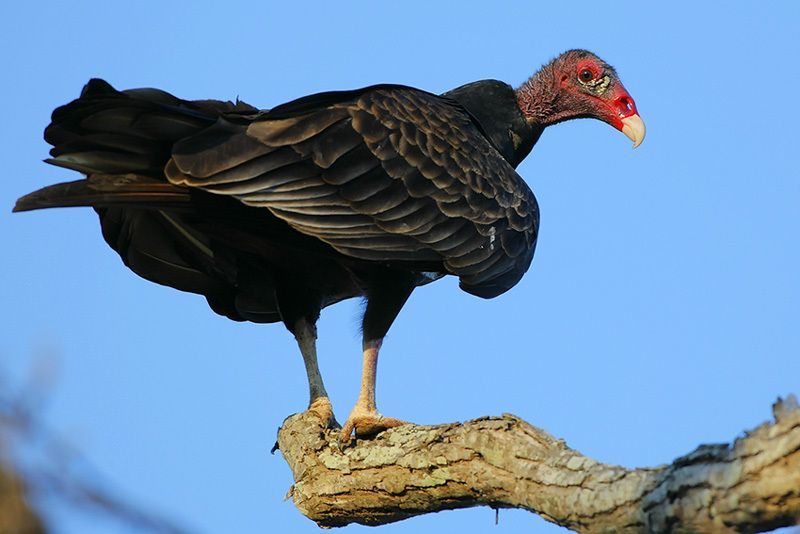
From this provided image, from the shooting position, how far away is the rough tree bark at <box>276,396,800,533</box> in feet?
7.86

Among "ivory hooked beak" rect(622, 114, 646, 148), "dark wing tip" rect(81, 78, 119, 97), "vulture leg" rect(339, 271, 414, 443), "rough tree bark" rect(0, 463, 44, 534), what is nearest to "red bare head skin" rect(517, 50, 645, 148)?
"ivory hooked beak" rect(622, 114, 646, 148)

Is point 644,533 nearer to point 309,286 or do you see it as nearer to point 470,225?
point 470,225

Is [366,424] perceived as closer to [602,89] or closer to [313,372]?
[313,372]

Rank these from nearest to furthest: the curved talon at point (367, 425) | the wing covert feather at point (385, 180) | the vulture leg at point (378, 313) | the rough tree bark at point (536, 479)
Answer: the rough tree bark at point (536, 479)
the wing covert feather at point (385, 180)
the curved talon at point (367, 425)
the vulture leg at point (378, 313)

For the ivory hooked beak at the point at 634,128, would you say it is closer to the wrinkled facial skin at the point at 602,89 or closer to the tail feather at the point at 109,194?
the wrinkled facial skin at the point at 602,89

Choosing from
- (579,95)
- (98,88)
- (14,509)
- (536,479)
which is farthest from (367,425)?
(14,509)

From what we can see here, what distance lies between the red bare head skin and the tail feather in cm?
266

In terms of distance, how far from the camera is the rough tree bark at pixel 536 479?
2.39m

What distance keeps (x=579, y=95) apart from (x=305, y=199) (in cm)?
272

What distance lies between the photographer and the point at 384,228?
448 centimetres

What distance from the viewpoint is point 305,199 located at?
4262 millimetres

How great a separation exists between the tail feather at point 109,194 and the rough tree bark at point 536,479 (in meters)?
1.27

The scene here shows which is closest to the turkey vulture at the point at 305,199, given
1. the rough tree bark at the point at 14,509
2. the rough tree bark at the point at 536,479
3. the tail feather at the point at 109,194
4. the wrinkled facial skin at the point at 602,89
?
the tail feather at the point at 109,194

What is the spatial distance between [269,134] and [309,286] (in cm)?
111
